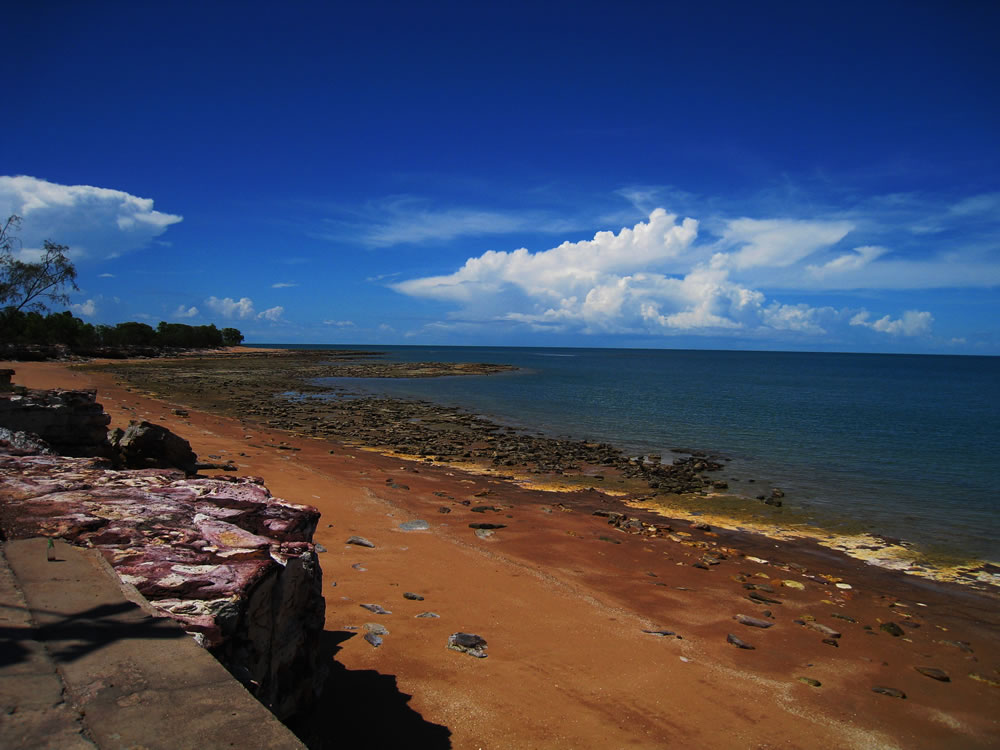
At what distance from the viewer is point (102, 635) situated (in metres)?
3.10

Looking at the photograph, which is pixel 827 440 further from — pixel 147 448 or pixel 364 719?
pixel 364 719

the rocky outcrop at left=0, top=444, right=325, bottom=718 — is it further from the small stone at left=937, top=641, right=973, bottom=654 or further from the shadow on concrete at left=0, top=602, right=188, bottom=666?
the small stone at left=937, top=641, right=973, bottom=654

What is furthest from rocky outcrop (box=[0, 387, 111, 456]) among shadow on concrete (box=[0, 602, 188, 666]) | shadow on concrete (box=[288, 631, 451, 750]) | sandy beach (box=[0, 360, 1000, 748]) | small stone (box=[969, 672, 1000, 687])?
small stone (box=[969, 672, 1000, 687])

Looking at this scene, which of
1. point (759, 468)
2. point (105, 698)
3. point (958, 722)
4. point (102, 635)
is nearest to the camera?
point (105, 698)

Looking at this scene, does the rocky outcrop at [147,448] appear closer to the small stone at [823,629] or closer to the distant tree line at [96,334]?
the small stone at [823,629]

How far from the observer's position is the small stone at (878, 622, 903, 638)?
8605 mm

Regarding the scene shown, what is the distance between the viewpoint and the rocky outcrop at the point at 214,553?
3779 mm

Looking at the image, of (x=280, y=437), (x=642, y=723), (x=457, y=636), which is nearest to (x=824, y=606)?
(x=642, y=723)

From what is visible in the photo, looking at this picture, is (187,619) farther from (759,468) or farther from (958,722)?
(759,468)

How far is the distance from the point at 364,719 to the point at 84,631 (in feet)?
8.64

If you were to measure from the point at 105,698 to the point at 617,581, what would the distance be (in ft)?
26.8

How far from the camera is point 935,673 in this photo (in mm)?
7477

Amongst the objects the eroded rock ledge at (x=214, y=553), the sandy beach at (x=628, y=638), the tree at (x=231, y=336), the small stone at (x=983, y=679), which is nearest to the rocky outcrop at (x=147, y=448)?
the sandy beach at (x=628, y=638)

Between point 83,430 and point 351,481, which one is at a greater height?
point 83,430
